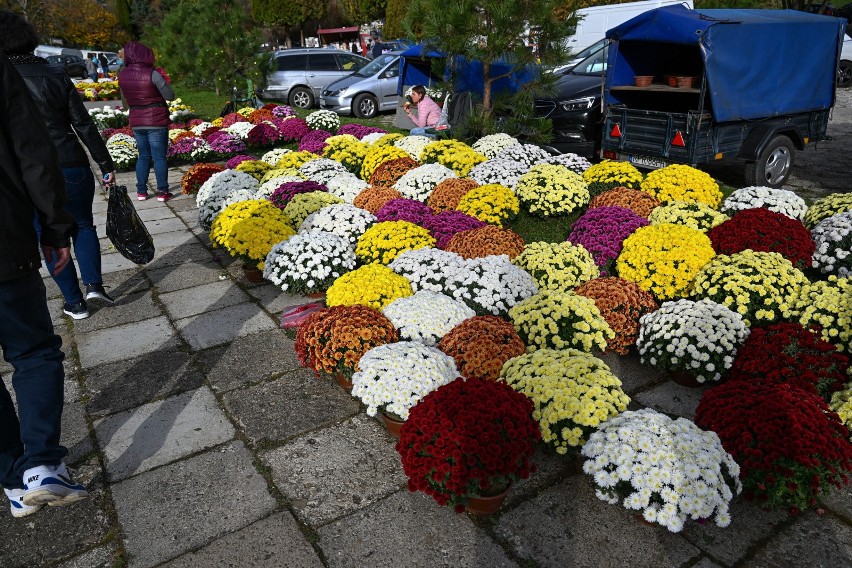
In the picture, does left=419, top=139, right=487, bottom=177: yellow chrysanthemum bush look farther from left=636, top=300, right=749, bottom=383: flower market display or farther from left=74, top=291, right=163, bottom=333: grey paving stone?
left=636, top=300, right=749, bottom=383: flower market display

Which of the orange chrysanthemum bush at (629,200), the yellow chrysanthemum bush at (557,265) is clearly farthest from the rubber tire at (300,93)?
the yellow chrysanthemum bush at (557,265)

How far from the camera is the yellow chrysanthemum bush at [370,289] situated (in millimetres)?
4941

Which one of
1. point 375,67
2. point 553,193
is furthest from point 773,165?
point 375,67

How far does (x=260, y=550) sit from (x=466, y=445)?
112 cm

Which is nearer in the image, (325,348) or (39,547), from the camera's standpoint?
(39,547)

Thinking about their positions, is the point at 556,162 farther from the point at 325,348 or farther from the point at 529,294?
the point at 325,348

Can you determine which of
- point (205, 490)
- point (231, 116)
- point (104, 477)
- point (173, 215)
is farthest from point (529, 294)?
point (231, 116)

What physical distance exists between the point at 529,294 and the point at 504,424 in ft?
6.91

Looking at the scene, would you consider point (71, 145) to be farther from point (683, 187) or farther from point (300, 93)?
point (300, 93)

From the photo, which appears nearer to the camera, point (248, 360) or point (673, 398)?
point (673, 398)

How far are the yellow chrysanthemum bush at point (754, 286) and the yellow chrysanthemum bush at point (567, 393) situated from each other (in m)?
1.52

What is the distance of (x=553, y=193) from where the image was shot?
726 centimetres

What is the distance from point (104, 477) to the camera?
3.44 m

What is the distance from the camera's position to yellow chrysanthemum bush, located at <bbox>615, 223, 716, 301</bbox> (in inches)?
200
